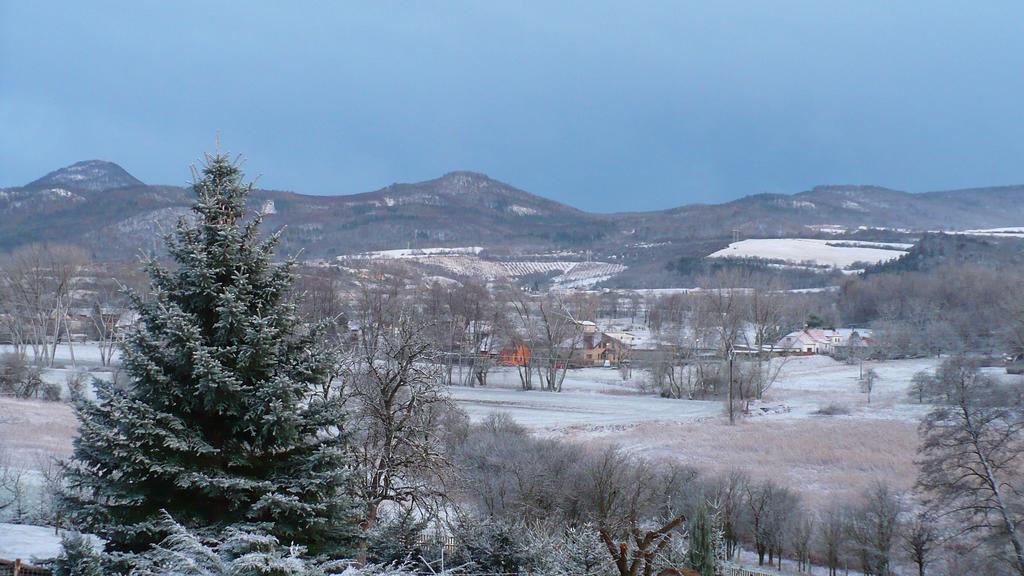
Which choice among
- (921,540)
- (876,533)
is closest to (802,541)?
(876,533)

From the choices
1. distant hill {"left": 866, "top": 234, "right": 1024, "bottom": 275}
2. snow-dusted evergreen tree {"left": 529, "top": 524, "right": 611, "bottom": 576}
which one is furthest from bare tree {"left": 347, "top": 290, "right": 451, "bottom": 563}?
distant hill {"left": 866, "top": 234, "right": 1024, "bottom": 275}

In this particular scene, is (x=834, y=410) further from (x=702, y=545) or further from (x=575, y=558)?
(x=702, y=545)

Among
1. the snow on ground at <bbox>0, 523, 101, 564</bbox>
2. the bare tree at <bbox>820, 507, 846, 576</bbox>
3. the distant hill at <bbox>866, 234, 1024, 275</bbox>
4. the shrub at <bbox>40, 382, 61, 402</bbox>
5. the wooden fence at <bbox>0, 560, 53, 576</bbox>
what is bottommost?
the bare tree at <bbox>820, 507, 846, 576</bbox>

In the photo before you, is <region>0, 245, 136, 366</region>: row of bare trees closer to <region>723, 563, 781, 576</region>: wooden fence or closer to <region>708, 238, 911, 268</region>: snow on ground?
<region>723, 563, 781, 576</region>: wooden fence

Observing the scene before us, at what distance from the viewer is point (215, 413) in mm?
11992

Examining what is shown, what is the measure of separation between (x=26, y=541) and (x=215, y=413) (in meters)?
11.2

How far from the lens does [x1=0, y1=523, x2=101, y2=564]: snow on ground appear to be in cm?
1762

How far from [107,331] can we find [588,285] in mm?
121499

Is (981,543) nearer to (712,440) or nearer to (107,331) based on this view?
(712,440)

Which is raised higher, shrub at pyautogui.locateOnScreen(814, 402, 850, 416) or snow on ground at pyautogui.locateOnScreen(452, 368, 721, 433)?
shrub at pyautogui.locateOnScreen(814, 402, 850, 416)

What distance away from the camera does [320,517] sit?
1156 cm

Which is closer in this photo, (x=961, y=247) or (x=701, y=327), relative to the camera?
(x=701, y=327)

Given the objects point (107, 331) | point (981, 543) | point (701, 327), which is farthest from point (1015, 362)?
point (107, 331)

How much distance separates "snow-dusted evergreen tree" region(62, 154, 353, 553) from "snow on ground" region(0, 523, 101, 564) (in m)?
7.47
